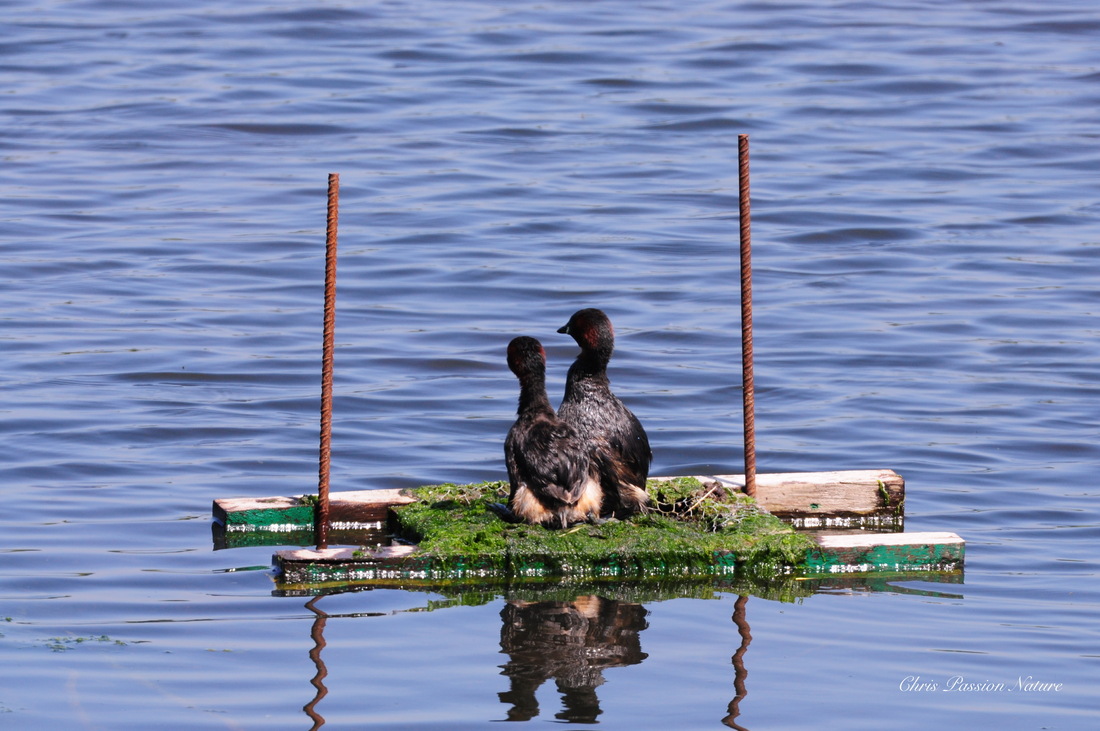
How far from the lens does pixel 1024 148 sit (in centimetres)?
2225

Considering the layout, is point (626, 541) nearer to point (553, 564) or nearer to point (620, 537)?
point (620, 537)

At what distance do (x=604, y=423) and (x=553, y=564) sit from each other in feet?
2.78

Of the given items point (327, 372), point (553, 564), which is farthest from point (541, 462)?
point (327, 372)

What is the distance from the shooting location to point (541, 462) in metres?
8.02

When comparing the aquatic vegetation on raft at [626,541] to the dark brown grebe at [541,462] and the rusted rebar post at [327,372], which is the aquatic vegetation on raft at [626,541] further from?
the rusted rebar post at [327,372]

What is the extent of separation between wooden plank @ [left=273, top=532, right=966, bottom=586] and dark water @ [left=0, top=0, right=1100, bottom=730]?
152 mm

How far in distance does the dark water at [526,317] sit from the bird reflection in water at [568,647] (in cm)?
2

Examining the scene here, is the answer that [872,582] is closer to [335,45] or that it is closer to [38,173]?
[38,173]

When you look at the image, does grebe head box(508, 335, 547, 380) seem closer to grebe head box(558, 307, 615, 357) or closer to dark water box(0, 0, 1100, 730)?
grebe head box(558, 307, 615, 357)

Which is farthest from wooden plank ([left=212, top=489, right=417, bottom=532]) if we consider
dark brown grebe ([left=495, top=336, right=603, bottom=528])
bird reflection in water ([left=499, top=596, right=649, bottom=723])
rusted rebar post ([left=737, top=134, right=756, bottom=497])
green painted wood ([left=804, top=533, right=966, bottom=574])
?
green painted wood ([left=804, top=533, right=966, bottom=574])

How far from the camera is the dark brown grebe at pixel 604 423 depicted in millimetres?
8414

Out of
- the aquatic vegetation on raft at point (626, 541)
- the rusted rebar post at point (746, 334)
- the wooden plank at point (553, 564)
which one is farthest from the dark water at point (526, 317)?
the rusted rebar post at point (746, 334)

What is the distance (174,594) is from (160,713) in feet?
5.18

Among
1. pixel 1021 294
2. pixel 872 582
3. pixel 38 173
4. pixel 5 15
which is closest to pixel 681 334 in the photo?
pixel 1021 294
